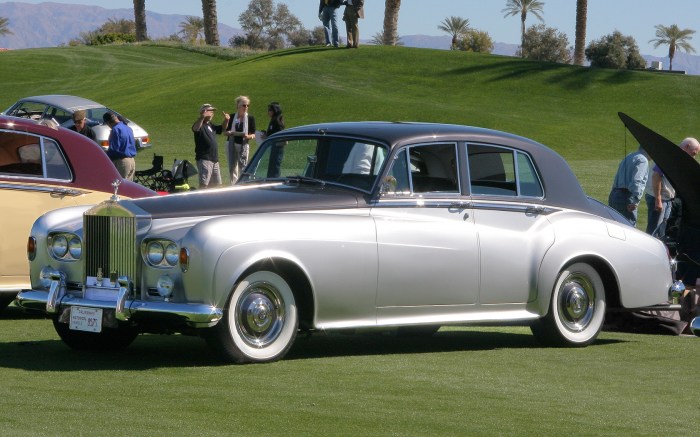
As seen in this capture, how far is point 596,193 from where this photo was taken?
26531 millimetres

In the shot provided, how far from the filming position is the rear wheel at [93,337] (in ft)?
31.0

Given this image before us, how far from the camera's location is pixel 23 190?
11.3 meters

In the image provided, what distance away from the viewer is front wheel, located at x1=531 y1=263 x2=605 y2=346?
1034 cm

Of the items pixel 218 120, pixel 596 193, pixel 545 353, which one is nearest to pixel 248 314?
pixel 545 353

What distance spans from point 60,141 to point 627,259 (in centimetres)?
514

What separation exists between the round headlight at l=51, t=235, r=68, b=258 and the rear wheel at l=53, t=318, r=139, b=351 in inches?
21.0

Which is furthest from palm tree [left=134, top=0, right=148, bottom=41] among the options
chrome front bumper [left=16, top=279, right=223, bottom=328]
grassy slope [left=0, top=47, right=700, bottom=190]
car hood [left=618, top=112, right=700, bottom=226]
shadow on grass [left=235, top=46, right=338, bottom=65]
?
car hood [left=618, top=112, right=700, bottom=226]

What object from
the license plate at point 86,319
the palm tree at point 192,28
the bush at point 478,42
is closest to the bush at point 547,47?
the bush at point 478,42

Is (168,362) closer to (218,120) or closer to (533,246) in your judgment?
(533,246)

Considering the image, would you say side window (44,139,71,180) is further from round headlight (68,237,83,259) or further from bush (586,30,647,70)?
bush (586,30,647,70)

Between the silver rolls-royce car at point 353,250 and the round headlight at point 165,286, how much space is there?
2 centimetres

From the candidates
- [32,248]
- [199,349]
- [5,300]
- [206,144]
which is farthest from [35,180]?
[206,144]

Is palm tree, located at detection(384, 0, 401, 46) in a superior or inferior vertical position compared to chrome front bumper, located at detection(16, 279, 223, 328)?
superior

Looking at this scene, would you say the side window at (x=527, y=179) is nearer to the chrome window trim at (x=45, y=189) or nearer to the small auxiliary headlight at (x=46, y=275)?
the small auxiliary headlight at (x=46, y=275)
